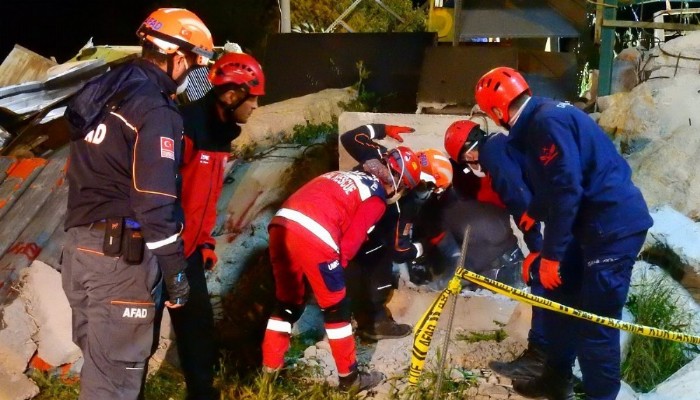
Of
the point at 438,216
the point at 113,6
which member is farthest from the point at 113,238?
the point at 113,6

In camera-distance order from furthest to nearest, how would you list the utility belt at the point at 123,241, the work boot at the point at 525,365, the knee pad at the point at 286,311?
1. the work boot at the point at 525,365
2. the knee pad at the point at 286,311
3. the utility belt at the point at 123,241

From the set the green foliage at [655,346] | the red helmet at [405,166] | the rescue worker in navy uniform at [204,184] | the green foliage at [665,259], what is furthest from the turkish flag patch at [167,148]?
the green foliage at [665,259]

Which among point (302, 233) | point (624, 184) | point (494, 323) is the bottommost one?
point (494, 323)

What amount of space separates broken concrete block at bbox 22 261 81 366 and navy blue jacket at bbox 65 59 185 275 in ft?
6.23

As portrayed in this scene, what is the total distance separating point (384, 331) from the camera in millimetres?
5312

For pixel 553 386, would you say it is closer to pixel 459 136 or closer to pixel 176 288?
pixel 459 136

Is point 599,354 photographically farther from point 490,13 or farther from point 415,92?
point 490,13

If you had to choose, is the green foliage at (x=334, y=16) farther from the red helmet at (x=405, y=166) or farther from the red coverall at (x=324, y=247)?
the red coverall at (x=324, y=247)

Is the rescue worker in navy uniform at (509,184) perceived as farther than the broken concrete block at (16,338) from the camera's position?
No

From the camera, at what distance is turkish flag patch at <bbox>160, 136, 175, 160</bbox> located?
3088mm

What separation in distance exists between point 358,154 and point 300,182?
602mm

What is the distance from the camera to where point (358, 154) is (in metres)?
5.82

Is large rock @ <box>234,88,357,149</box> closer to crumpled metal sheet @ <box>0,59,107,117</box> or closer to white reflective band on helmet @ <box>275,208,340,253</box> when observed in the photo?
crumpled metal sheet @ <box>0,59,107,117</box>

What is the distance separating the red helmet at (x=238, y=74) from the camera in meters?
4.20
